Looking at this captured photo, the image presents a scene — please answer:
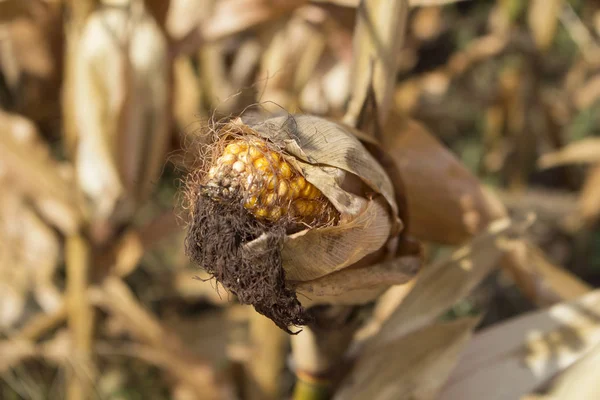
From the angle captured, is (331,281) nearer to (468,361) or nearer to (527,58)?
(468,361)

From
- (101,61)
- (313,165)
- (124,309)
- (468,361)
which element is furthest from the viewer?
(124,309)

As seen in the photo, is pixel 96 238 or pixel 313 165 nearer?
pixel 313 165

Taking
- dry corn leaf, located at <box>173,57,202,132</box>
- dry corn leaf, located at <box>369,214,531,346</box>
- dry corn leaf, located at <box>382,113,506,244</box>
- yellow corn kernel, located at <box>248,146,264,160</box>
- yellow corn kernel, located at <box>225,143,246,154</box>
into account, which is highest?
yellow corn kernel, located at <box>248,146,264,160</box>

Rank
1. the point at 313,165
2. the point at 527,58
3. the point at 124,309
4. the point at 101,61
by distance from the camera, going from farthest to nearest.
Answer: the point at 527,58 → the point at 124,309 → the point at 101,61 → the point at 313,165

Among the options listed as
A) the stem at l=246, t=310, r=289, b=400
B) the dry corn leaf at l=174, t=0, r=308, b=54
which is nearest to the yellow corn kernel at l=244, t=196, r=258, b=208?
the stem at l=246, t=310, r=289, b=400

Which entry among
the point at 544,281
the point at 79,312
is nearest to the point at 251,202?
the point at 544,281

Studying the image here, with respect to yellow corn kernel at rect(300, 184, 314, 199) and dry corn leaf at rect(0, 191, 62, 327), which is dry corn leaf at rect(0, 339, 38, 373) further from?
yellow corn kernel at rect(300, 184, 314, 199)

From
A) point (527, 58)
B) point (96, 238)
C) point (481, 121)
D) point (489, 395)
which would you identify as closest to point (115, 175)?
point (96, 238)

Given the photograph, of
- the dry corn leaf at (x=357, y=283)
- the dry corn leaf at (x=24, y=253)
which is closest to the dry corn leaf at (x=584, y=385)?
the dry corn leaf at (x=357, y=283)
